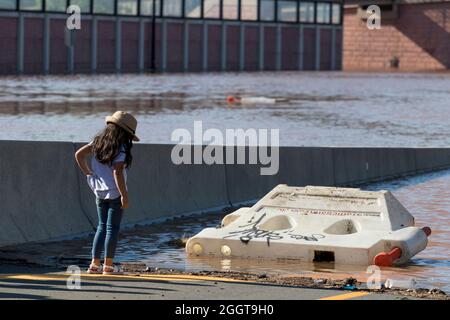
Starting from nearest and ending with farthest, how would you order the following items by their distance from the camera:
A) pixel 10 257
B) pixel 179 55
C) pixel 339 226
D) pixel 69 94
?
1. pixel 10 257
2. pixel 339 226
3. pixel 69 94
4. pixel 179 55

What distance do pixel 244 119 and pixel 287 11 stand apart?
169 ft

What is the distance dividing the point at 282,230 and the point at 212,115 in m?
23.5

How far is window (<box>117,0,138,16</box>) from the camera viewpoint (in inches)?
2891

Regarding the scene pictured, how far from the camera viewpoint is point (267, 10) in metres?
85.0

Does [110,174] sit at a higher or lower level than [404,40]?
higher

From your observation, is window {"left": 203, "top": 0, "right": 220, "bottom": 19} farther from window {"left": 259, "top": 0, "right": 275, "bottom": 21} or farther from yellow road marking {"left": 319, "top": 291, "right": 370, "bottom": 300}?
yellow road marking {"left": 319, "top": 291, "right": 370, "bottom": 300}

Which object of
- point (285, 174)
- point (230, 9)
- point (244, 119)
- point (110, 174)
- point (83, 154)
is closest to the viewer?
point (110, 174)

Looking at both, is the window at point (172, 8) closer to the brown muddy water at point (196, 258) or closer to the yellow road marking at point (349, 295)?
the brown muddy water at point (196, 258)

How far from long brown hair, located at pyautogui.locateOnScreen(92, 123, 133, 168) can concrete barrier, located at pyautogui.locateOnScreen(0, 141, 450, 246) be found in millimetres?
2503

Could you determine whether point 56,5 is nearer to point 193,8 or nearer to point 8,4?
point 8,4

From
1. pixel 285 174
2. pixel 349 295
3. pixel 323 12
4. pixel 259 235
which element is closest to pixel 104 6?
pixel 323 12

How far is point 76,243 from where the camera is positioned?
14.1 meters
